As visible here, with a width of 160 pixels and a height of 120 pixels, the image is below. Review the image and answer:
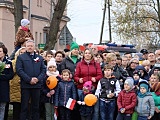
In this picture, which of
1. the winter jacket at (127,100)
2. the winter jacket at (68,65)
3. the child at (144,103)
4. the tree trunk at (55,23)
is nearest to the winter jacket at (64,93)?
the winter jacket at (68,65)

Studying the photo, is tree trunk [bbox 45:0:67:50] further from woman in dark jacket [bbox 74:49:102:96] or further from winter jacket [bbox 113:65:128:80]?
woman in dark jacket [bbox 74:49:102:96]

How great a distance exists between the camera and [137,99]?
9297 mm

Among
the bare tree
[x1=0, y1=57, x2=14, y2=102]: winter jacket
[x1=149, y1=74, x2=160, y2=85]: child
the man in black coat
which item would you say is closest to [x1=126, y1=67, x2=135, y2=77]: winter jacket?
[x1=149, y1=74, x2=160, y2=85]: child

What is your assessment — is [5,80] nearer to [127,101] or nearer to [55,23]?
[127,101]

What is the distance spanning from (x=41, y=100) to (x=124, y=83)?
2.13 m

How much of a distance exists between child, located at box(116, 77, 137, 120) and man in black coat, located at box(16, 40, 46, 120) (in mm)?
1947

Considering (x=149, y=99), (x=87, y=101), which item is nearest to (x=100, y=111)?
(x=87, y=101)

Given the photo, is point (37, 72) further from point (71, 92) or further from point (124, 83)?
point (124, 83)

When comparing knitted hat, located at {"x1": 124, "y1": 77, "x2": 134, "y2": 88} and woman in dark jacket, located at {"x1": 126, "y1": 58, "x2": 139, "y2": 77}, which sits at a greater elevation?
woman in dark jacket, located at {"x1": 126, "y1": 58, "x2": 139, "y2": 77}

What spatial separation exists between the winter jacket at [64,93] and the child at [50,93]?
0.52ft

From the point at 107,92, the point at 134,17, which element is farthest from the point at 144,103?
the point at 134,17

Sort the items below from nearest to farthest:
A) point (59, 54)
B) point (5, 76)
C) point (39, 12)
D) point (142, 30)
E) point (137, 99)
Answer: point (5, 76) → point (137, 99) → point (59, 54) → point (142, 30) → point (39, 12)

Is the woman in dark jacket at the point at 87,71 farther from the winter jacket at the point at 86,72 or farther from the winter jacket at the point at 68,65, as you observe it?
the winter jacket at the point at 68,65

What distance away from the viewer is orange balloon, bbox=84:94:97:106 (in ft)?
30.6
